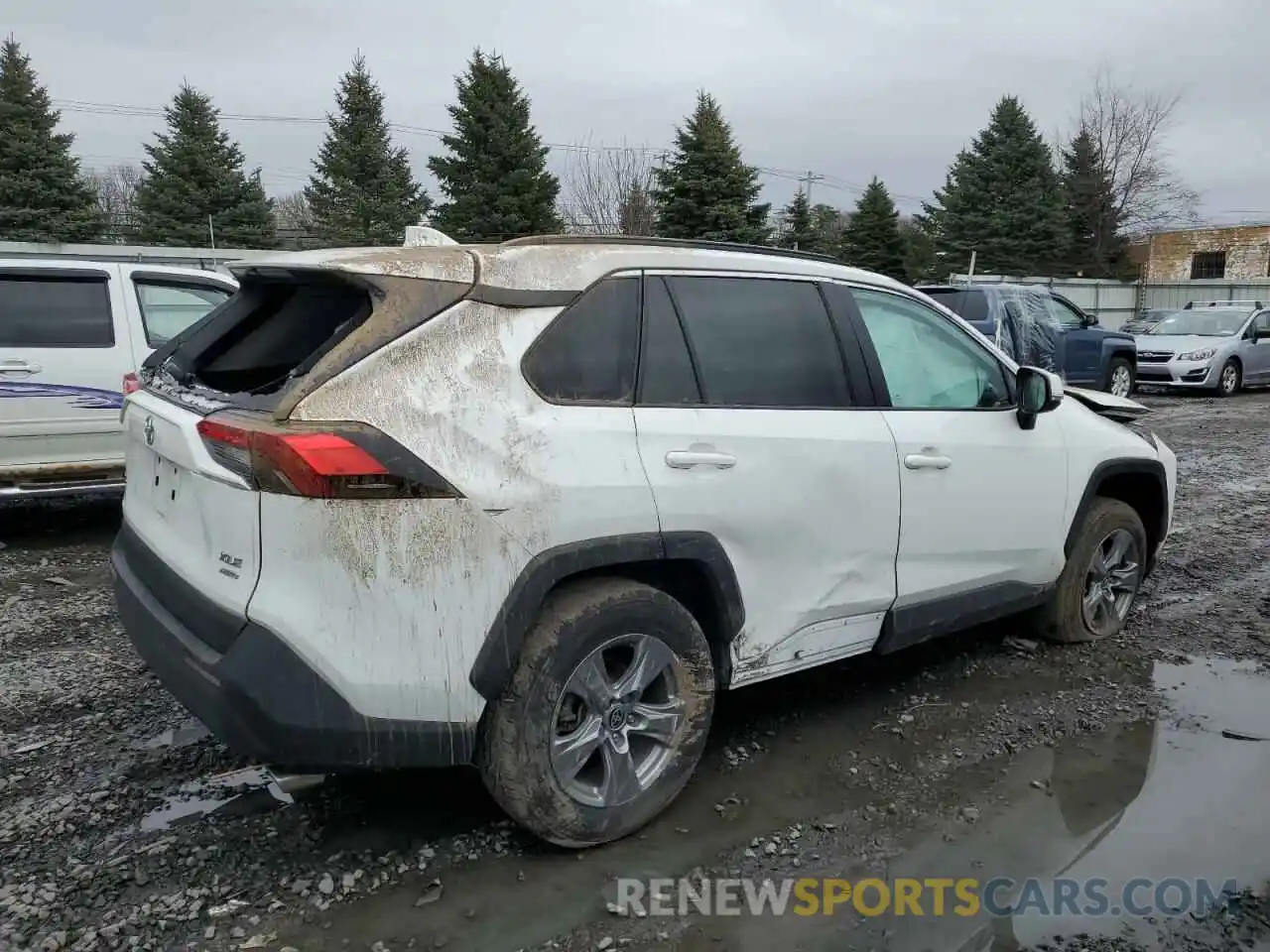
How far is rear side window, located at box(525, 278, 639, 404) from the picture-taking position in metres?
Result: 2.73

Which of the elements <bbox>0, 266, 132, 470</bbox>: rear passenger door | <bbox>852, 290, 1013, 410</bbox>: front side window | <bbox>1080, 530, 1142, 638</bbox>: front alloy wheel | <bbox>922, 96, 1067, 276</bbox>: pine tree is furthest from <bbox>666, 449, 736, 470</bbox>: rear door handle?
<bbox>922, 96, 1067, 276</bbox>: pine tree

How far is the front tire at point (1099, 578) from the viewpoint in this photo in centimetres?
446

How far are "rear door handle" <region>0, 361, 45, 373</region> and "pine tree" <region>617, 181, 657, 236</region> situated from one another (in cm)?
2394

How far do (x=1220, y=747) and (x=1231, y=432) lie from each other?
964cm

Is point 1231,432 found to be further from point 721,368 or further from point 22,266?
point 22,266

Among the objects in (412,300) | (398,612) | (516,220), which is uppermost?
(516,220)

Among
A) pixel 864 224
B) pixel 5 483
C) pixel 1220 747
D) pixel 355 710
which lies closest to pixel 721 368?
pixel 355 710

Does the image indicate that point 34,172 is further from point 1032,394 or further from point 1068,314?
point 1032,394

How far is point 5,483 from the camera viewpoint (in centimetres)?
611

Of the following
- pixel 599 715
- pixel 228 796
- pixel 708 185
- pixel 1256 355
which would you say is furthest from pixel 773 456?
pixel 708 185

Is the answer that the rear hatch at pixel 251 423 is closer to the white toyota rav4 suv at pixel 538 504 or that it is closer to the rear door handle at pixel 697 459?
the white toyota rav4 suv at pixel 538 504

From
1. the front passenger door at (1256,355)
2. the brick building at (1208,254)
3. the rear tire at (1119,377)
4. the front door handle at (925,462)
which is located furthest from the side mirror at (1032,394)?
the brick building at (1208,254)

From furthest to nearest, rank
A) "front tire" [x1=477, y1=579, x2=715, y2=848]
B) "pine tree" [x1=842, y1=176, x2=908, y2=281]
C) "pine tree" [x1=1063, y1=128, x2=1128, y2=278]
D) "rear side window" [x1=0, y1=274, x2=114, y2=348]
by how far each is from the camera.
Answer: "pine tree" [x1=1063, y1=128, x2=1128, y2=278], "pine tree" [x1=842, y1=176, x2=908, y2=281], "rear side window" [x1=0, y1=274, x2=114, y2=348], "front tire" [x1=477, y1=579, x2=715, y2=848]

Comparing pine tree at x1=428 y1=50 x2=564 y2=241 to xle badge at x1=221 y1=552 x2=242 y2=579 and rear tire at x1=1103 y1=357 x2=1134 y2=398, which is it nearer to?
rear tire at x1=1103 y1=357 x2=1134 y2=398
